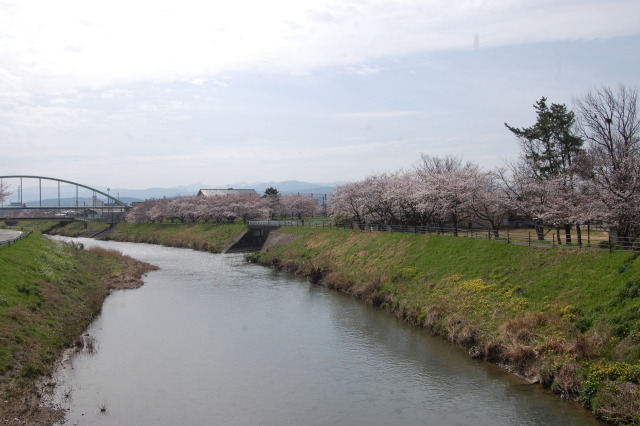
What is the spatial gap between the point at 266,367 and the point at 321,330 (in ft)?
19.0

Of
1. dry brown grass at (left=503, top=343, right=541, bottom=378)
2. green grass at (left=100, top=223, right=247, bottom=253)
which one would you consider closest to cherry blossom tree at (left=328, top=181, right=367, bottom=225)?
green grass at (left=100, top=223, right=247, bottom=253)

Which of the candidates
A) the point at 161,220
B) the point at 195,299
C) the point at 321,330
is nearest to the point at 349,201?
the point at 195,299

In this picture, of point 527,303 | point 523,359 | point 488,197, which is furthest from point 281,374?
point 488,197

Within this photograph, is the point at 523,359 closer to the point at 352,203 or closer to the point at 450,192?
the point at 450,192

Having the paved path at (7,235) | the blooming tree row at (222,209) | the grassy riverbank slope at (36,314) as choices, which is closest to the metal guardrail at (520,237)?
the blooming tree row at (222,209)

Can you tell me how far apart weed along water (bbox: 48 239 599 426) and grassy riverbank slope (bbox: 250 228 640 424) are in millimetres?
806

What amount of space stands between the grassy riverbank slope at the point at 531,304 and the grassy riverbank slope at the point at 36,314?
1501 centimetres

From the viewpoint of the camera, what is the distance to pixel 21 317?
19.4 m

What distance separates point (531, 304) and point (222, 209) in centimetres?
6961

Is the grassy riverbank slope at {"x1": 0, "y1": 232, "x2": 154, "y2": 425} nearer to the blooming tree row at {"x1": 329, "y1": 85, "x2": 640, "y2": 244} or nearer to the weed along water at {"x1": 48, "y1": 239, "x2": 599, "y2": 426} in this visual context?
the weed along water at {"x1": 48, "y1": 239, "x2": 599, "y2": 426}

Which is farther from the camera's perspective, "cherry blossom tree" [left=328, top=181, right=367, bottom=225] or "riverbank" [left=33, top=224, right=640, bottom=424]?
"cherry blossom tree" [left=328, top=181, right=367, bottom=225]

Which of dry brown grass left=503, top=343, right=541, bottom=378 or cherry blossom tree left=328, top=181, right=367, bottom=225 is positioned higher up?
cherry blossom tree left=328, top=181, right=367, bottom=225

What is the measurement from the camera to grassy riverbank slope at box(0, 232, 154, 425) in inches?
573

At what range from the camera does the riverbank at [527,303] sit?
14.9 meters
